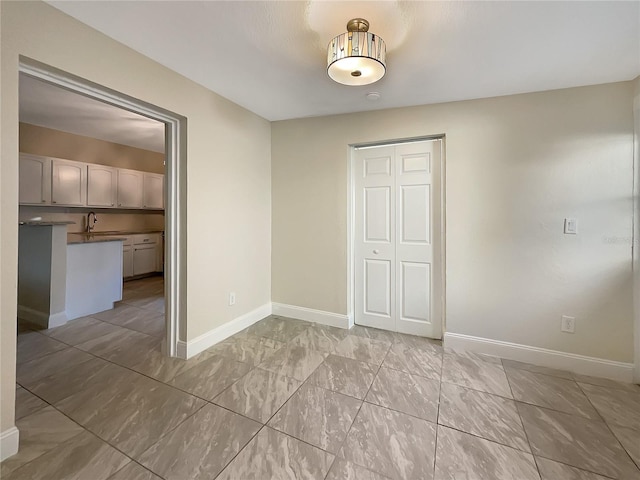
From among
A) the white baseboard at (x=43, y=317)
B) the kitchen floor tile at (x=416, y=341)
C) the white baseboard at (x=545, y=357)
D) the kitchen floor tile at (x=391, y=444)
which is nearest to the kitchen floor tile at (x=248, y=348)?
the kitchen floor tile at (x=391, y=444)

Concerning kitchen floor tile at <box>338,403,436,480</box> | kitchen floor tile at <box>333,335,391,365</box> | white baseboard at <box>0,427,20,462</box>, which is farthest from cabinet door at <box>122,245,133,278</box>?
kitchen floor tile at <box>338,403,436,480</box>

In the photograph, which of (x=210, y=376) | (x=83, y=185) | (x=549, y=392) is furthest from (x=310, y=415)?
(x=83, y=185)

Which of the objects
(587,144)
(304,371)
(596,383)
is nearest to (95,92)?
(304,371)

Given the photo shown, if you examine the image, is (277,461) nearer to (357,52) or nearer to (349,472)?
(349,472)

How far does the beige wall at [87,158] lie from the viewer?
4.02m

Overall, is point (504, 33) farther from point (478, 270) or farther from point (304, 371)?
point (304, 371)

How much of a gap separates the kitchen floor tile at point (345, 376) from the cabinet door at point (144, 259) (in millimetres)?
4633

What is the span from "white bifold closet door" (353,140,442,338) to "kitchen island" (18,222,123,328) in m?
3.35

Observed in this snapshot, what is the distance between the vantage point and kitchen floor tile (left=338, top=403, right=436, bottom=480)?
1344 millimetres

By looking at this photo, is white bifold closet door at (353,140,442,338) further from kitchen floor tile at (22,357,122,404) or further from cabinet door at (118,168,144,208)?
cabinet door at (118,168,144,208)

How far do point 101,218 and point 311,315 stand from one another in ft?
14.7

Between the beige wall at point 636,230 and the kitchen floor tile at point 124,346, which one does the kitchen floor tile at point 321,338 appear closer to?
the kitchen floor tile at point 124,346

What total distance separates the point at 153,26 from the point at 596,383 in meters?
4.00

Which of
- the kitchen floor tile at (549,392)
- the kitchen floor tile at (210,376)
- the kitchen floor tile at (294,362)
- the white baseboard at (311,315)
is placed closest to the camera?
the kitchen floor tile at (549,392)
